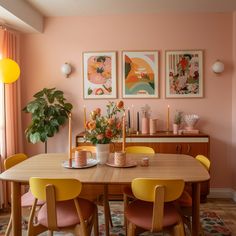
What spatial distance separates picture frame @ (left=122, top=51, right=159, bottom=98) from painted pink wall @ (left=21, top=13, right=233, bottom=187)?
8 cm

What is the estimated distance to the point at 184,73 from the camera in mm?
3869

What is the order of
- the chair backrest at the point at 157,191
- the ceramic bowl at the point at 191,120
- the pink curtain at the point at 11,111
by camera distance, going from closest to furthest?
1. the chair backrest at the point at 157,191
2. the pink curtain at the point at 11,111
3. the ceramic bowl at the point at 191,120

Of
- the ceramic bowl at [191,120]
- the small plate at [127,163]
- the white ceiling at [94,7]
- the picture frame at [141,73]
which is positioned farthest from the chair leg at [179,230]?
the white ceiling at [94,7]

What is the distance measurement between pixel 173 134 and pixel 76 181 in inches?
82.7

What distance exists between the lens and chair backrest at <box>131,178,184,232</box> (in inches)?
69.8

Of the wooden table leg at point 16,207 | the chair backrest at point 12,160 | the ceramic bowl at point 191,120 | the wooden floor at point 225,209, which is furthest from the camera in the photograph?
the ceramic bowl at point 191,120

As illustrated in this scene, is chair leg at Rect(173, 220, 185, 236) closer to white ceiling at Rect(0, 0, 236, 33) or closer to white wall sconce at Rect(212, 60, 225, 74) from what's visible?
white wall sconce at Rect(212, 60, 225, 74)

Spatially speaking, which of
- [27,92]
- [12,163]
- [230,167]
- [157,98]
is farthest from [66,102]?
[230,167]

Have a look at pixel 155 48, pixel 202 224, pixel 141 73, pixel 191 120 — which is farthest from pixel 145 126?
pixel 202 224

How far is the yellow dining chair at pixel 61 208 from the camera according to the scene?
70.9 inches

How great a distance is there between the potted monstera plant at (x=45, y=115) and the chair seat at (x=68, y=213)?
1539 mm

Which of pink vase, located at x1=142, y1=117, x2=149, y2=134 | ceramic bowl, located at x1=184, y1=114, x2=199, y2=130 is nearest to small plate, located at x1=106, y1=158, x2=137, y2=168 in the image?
pink vase, located at x1=142, y1=117, x2=149, y2=134

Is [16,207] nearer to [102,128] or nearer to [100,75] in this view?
[102,128]

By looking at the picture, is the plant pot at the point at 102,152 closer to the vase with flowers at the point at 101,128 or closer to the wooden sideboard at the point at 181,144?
the vase with flowers at the point at 101,128
